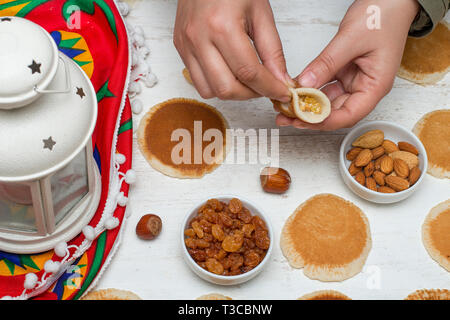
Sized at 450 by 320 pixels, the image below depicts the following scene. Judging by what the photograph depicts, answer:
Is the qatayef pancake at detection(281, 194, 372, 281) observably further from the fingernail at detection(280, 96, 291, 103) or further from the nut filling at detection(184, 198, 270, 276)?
the fingernail at detection(280, 96, 291, 103)

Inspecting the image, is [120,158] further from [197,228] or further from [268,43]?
[268,43]

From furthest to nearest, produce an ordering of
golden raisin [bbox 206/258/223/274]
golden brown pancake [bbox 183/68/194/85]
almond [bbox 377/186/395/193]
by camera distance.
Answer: golden brown pancake [bbox 183/68/194/85]
almond [bbox 377/186/395/193]
golden raisin [bbox 206/258/223/274]

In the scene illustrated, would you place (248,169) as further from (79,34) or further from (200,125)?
(79,34)

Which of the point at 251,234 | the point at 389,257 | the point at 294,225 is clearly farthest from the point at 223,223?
the point at 389,257

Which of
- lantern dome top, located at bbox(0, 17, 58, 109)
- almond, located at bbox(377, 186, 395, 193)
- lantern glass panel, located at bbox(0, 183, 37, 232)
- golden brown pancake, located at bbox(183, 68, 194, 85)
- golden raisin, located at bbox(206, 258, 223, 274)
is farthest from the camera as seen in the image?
golden brown pancake, located at bbox(183, 68, 194, 85)

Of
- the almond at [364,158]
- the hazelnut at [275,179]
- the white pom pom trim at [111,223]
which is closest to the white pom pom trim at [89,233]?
the white pom pom trim at [111,223]

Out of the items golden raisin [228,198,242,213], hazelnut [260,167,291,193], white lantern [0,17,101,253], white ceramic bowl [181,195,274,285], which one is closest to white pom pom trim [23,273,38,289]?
white lantern [0,17,101,253]
